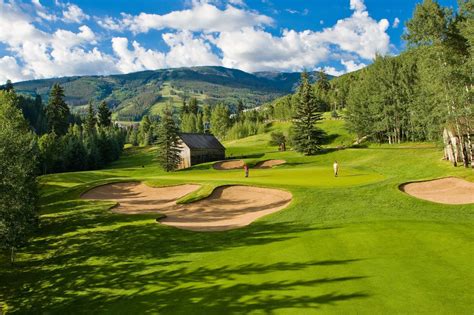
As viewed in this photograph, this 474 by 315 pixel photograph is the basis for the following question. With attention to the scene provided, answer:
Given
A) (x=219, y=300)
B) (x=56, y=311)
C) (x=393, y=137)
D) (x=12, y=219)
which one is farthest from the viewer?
(x=393, y=137)

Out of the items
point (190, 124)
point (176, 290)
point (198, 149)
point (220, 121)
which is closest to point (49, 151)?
point (198, 149)

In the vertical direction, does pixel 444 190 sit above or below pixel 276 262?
above

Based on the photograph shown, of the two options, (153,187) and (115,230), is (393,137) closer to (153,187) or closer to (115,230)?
(153,187)

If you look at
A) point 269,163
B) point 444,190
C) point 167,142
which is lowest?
point 444,190

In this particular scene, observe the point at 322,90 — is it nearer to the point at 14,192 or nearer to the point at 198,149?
the point at 198,149

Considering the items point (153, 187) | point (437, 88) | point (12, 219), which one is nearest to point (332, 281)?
point (12, 219)

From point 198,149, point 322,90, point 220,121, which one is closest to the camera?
point 198,149

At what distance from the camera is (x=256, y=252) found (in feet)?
48.5

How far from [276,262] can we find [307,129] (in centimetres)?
4748

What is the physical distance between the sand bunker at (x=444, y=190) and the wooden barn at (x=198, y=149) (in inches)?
1840

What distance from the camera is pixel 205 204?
90.7 feet

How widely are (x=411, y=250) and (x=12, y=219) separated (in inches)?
780

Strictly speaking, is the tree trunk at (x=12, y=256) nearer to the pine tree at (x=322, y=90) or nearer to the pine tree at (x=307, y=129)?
the pine tree at (x=307, y=129)

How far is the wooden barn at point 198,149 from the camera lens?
220 ft
